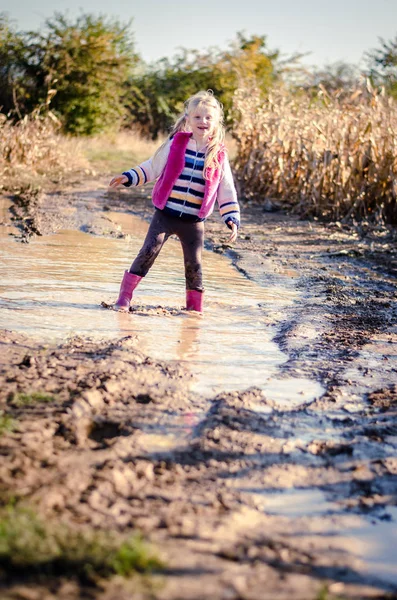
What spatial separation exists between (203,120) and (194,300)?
1.38 m

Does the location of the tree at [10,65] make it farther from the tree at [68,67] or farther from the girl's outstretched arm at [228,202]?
the girl's outstretched arm at [228,202]

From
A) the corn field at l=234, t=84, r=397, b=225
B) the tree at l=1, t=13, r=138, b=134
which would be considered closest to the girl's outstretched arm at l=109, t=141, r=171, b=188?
the corn field at l=234, t=84, r=397, b=225

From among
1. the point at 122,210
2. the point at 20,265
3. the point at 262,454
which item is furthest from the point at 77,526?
the point at 122,210

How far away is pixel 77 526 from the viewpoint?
2.31 m

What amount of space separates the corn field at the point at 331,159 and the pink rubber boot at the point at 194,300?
20.9 ft

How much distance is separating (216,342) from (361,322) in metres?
1.48

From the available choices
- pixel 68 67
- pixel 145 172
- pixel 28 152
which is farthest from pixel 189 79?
pixel 145 172

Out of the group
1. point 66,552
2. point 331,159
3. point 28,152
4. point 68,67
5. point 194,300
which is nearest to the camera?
point 66,552

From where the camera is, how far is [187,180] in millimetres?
5375

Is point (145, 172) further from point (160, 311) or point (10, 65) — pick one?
point (10, 65)

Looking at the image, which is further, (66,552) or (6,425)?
(6,425)

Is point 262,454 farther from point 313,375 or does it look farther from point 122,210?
point 122,210

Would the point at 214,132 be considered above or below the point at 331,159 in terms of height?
below

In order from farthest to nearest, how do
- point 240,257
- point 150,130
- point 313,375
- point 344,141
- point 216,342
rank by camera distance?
point 150,130 → point 344,141 → point 240,257 → point 216,342 → point 313,375
